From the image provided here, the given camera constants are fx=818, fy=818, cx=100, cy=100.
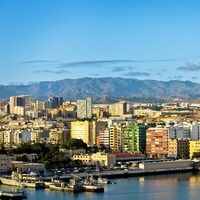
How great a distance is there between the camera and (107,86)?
8562 cm

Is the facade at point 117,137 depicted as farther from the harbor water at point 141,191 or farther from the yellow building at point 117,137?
the harbor water at point 141,191

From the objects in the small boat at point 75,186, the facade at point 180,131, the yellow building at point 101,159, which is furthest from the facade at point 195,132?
the small boat at point 75,186

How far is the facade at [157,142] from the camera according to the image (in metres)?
17.9

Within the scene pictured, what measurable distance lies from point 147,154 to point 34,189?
675 centimetres

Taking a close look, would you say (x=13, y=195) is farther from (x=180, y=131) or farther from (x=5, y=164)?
(x=180, y=131)

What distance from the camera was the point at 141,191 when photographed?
11258 millimetres

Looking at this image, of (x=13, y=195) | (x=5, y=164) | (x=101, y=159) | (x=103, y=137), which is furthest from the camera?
(x=103, y=137)

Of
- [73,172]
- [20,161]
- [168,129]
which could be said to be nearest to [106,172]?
[73,172]

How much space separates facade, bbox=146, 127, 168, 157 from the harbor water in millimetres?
4586

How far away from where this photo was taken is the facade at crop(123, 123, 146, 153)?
18.8m

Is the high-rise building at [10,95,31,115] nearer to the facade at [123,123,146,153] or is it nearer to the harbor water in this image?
the facade at [123,123,146,153]

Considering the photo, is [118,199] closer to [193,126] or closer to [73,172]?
[73,172]

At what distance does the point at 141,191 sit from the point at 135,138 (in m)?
7.72

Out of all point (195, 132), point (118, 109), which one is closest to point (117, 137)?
point (195, 132)
